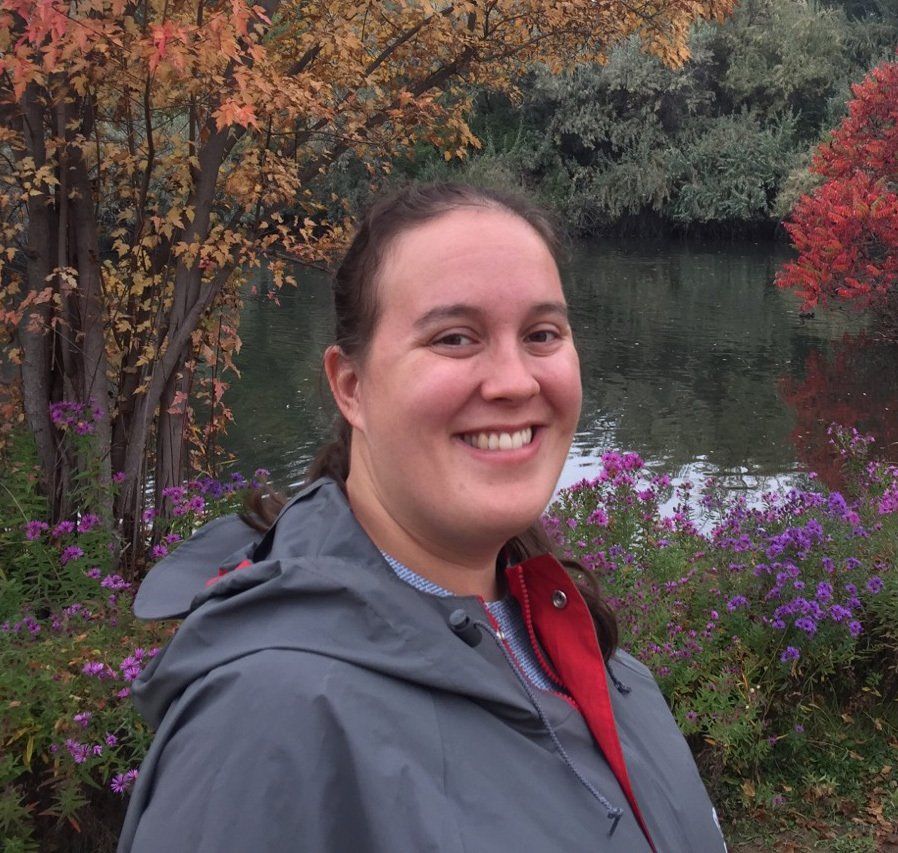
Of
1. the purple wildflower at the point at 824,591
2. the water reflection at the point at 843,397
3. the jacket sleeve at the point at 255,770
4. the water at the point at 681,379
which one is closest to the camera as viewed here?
the jacket sleeve at the point at 255,770

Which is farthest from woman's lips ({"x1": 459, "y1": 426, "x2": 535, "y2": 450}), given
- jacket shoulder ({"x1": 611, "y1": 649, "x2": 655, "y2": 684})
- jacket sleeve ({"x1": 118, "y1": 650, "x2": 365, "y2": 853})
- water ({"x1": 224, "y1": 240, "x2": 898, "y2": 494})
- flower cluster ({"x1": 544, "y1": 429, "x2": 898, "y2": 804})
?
water ({"x1": 224, "y1": 240, "x2": 898, "y2": 494})

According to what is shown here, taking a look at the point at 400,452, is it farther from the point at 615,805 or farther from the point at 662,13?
the point at 662,13

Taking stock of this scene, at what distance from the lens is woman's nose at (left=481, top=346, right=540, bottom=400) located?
1.27 m

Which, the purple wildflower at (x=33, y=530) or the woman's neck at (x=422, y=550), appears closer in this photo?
the woman's neck at (x=422, y=550)

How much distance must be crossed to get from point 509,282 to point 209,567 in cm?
58

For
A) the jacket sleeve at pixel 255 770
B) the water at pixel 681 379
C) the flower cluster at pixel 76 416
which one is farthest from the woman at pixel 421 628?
the water at pixel 681 379

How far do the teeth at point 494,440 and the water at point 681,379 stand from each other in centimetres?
368

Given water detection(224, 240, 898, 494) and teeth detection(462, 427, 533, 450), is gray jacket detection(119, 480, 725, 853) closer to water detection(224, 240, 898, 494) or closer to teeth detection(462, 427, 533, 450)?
teeth detection(462, 427, 533, 450)

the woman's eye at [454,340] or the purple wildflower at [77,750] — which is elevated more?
the woman's eye at [454,340]

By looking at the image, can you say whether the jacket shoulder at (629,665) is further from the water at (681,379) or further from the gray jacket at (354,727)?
the water at (681,379)

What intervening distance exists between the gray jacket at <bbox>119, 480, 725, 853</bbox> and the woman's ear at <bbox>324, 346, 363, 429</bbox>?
135mm

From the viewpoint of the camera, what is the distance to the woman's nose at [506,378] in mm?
1267

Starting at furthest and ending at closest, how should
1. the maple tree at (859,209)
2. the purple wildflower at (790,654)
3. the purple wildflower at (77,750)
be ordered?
the maple tree at (859,209), the purple wildflower at (790,654), the purple wildflower at (77,750)

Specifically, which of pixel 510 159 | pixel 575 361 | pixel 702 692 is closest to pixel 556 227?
pixel 575 361
